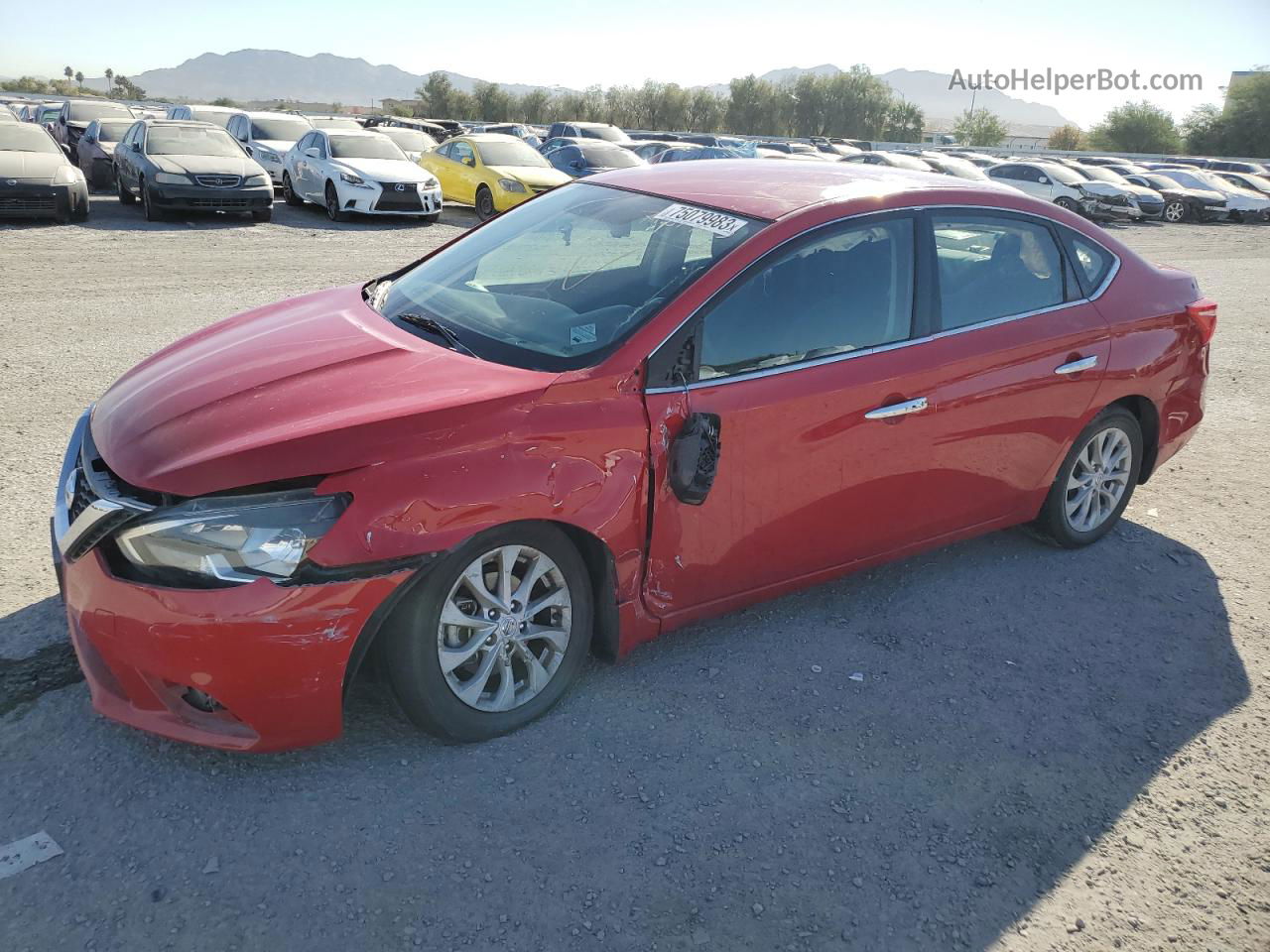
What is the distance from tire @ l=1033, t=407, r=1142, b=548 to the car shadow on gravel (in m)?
0.72

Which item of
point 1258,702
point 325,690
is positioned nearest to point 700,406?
point 325,690

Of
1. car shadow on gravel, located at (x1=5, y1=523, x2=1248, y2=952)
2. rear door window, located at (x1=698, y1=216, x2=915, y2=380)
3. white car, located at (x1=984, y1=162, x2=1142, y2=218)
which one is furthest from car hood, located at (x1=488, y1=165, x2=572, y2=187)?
car shadow on gravel, located at (x1=5, y1=523, x2=1248, y2=952)

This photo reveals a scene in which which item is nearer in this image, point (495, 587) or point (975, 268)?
point (495, 587)

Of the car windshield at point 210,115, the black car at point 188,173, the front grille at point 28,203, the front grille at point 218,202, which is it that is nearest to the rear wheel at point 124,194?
the black car at point 188,173

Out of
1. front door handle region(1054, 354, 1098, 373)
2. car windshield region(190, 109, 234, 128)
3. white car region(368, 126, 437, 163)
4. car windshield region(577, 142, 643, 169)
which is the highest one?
car windshield region(190, 109, 234, 128)

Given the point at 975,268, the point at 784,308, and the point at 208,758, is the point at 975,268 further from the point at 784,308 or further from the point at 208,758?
the point at 208,758

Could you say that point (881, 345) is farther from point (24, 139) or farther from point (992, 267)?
point (24, 139)

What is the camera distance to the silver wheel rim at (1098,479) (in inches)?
185

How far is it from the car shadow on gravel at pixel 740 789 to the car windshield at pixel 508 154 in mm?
15196

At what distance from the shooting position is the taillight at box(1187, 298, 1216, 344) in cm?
484

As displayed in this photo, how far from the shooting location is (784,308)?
11.7 ft

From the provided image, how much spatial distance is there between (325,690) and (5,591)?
1.82 m

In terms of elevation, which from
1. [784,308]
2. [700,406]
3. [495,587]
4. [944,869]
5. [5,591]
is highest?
[784,308]

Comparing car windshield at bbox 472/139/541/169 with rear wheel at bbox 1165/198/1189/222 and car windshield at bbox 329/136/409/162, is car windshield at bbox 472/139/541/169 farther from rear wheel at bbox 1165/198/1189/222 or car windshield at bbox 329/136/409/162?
rear wheel at bbox 1165/198/1189/222
